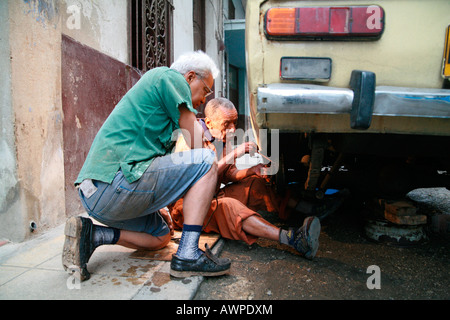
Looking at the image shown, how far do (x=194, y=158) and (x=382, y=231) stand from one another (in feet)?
4.84

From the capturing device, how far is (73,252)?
4.72ft

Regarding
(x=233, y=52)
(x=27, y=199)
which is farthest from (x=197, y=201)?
(x=233, y=52)

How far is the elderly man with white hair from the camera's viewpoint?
1432 millimetres

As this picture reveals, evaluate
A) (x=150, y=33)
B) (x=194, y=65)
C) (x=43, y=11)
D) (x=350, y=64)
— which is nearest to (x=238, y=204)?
(x=194, y=65)

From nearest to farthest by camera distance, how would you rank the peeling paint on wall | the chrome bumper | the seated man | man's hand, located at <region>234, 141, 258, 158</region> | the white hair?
the chrome bumper, the white hair, the seated man, the peeling paint on wall, man's hand, located at <region>234, 141, 258, 158</region>

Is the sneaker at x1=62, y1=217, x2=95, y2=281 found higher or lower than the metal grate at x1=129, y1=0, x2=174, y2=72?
lower

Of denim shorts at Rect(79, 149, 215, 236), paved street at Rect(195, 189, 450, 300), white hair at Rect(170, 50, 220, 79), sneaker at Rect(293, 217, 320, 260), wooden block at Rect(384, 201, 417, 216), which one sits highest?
white hair at Rect(170, 50, 220, 79)

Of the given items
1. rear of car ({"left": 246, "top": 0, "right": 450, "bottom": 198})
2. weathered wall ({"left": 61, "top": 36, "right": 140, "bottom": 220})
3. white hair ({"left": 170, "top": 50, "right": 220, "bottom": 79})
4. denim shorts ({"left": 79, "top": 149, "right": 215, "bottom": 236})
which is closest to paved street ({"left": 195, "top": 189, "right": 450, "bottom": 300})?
denim shorts ({"left": 79, "top": 149, "right": 215, "bottom": 236})

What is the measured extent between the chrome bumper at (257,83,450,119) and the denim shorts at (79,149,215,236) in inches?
17.3

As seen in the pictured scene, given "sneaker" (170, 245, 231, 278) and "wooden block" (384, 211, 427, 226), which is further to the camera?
"wooden block" (384, 211, 427, 226)

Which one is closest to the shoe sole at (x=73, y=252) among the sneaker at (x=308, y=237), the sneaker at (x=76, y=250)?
the sneaker at (x=76, y=250)

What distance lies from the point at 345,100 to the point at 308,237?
2.72 ft

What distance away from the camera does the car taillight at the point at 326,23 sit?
1347 mm

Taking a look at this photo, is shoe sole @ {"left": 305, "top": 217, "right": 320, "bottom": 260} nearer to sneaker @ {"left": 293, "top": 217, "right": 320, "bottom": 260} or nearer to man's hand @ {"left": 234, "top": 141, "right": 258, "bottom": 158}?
sneaker @ {"left": 293, "top": 217, "right": 320, "bottom": 260}
